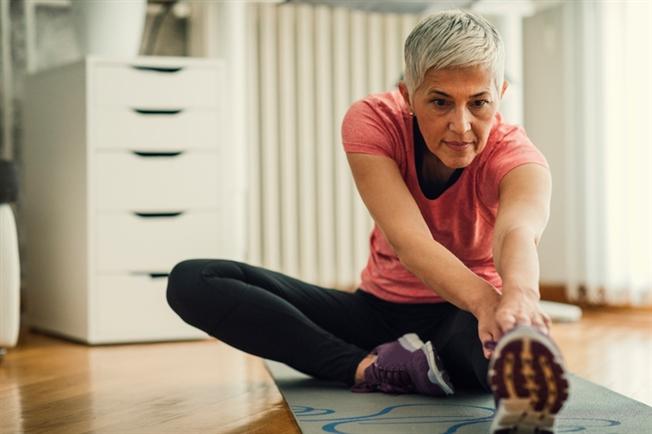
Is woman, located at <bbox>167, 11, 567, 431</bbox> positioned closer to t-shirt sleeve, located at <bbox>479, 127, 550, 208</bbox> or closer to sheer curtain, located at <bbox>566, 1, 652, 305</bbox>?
t-shirt sleeve, located at <bbox>479, 127, 550, 208</bbox>

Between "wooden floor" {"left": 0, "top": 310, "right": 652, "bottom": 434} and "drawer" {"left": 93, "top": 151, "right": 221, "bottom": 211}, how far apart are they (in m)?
0.36

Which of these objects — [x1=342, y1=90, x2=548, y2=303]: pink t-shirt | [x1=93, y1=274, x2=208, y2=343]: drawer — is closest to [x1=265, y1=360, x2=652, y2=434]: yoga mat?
[x1=342, y1=90, x2=548, y2=303]: pink t-shirt

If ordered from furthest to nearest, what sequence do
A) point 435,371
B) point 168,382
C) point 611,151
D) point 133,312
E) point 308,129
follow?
point 308,129
point 611,151
point 133,312
point 168,382
point 435,371

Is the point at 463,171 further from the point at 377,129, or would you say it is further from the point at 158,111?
the point at 158,111

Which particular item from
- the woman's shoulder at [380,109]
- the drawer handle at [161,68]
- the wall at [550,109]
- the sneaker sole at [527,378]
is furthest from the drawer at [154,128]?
the sneaker sole at [527,378]

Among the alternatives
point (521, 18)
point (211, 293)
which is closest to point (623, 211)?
point (521, 18)

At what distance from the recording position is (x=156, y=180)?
2.55 m

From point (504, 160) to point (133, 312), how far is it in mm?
1327

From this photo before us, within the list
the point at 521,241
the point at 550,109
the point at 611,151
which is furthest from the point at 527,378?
the point at 550,109

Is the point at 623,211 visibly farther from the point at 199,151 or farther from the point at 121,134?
the point at 121,134

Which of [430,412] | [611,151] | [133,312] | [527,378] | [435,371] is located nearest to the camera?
[527,378]

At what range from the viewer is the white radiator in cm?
314

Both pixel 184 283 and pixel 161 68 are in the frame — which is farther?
pixel 161 68

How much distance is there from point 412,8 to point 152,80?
79cm
